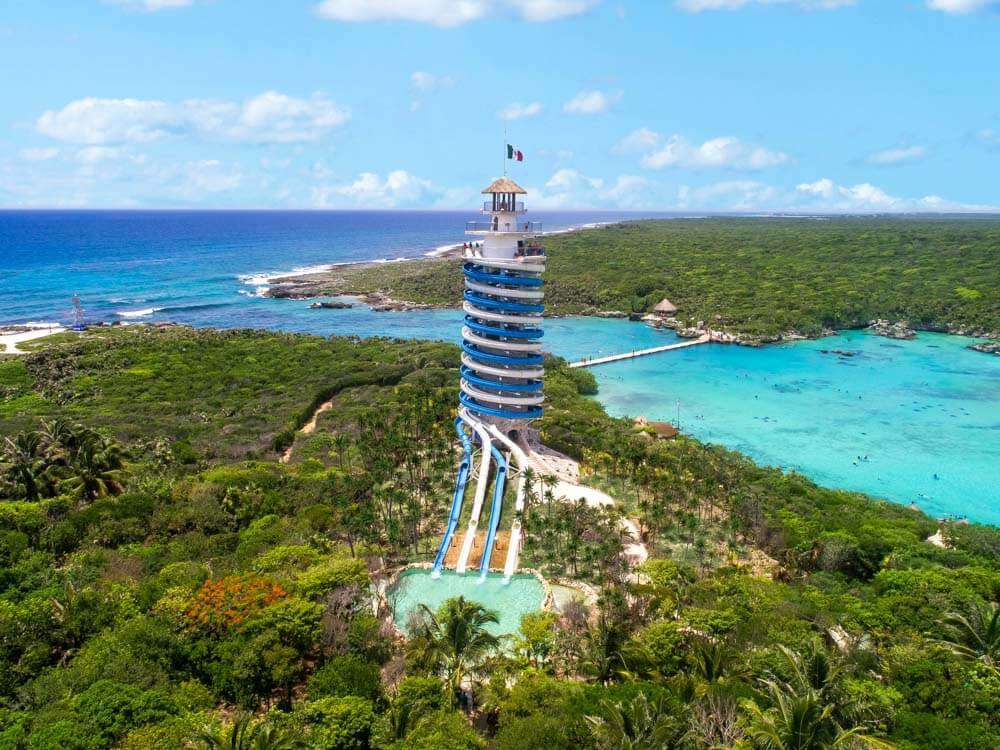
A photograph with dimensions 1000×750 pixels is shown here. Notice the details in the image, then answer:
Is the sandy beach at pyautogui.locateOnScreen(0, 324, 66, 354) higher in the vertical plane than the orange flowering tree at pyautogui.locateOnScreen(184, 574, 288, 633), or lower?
higher

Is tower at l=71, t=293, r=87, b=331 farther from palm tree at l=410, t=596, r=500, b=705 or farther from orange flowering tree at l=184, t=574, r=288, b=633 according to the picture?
palm tree at l=410, t=596, r=500, b=705

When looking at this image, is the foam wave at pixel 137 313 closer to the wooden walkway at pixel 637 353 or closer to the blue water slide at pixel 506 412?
the wooden walkway at pixel 637 353

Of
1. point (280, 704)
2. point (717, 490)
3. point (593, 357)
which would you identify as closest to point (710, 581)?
point (717, 490)

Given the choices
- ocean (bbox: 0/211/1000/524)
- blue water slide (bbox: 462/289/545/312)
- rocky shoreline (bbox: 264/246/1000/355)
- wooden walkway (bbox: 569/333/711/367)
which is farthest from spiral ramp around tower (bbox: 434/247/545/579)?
wooden walkway (bbox: 569/333/711/367)

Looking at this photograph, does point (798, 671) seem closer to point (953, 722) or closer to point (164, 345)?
point (953, 722)

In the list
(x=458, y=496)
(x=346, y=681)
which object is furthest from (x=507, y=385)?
(x=346, y=681)

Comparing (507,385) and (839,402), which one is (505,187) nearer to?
(507,385)

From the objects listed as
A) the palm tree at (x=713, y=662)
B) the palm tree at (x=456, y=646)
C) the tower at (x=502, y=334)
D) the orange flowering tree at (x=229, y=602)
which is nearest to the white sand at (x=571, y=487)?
the tower at (x=502, y=334)
